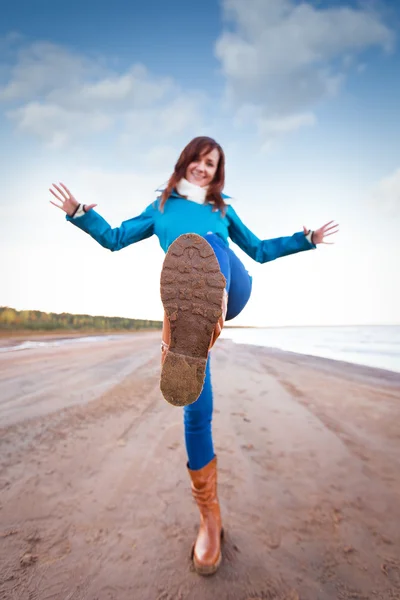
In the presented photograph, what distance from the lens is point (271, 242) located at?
5.96ft

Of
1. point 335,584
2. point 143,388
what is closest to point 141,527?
point 335,584

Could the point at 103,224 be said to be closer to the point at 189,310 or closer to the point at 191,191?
the point at 191,191

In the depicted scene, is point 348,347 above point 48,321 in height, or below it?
below

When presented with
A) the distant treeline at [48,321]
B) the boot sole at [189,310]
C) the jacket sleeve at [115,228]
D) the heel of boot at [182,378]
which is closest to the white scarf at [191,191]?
the jacket sleeve at [115,228]

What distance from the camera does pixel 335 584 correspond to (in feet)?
3.75

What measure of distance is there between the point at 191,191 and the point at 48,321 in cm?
2478

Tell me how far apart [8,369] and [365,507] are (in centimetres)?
576

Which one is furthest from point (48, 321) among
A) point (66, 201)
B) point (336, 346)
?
point (66, 201)

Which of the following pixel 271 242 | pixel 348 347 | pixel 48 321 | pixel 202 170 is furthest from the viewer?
pixel 48 321

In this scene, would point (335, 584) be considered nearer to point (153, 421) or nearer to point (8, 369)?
point (153, 421)

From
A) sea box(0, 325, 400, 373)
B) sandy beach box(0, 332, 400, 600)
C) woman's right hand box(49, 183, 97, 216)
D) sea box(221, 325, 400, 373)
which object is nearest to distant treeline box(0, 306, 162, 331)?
sea box(0, 325, 400, 373)

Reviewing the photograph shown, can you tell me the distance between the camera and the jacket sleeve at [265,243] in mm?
1779

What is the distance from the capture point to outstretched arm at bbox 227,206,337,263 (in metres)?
1.78

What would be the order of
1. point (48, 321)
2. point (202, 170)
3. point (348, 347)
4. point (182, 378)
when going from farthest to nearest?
1. point (48, 321)
2. point (348, 347)
3. point (202, 170)
4. point (182, 378)
